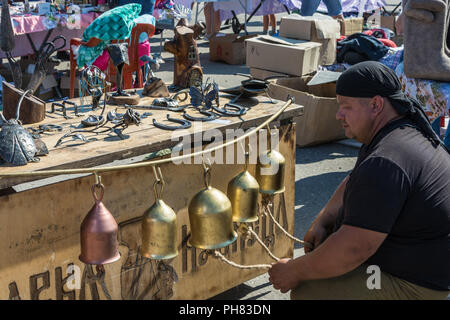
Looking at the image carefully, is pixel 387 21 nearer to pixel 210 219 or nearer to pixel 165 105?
pixel 165 105

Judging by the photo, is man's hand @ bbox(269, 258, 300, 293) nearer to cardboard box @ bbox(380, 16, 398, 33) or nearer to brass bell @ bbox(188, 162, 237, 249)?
brass bell @ bbox(188, 162, 237, 249)

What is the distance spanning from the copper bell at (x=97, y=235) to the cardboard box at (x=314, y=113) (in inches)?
147

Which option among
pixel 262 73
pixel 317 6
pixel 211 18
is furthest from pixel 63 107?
pixel 211 18

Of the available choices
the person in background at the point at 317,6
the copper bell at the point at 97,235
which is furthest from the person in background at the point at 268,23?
the copper bell at the point at 97,235

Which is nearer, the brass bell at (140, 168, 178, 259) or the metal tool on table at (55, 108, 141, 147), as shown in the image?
the brass bell at (140, 168, 178, 259)

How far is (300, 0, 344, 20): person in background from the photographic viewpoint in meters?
9.59

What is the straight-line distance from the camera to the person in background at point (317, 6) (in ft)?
31.5

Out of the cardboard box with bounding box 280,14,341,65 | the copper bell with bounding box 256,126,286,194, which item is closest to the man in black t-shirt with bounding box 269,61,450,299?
the copper bell with bounding box 256,126,286,194

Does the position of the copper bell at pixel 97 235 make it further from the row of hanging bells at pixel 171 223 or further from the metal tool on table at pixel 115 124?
the metal tool on table at pixel 115 124

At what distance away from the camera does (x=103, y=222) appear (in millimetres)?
1940

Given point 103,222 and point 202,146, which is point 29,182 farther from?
point 202,146

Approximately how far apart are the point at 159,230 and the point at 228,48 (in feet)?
25.5

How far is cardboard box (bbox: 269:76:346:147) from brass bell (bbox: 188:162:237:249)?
3.44 meters

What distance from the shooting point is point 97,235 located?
1.93 m
